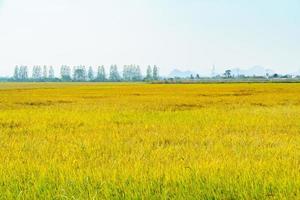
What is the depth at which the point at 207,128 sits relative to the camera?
1158cm

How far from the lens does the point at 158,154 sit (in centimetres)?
728

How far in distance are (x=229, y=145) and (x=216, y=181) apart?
3564 millimetres

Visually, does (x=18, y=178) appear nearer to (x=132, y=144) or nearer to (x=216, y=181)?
(x=216, y=181)

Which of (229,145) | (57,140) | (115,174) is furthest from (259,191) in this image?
(57,140)

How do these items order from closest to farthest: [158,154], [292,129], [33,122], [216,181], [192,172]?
1. [216,181]
2. [192,172]
3. [158,154]
4. [292,129]
5. [33,122]

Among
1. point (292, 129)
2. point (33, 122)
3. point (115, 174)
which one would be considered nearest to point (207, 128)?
point (292, 129)

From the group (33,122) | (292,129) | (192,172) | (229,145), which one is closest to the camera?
(192,172)

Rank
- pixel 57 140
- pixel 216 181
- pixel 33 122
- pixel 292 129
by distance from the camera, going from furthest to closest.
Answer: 1. pixel 33 122
2. pixel 292 129
3. pixel 57 140
4. pixel 216 181

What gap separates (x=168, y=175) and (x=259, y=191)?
3.65 feet

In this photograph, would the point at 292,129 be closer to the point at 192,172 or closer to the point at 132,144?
the point at 132,144

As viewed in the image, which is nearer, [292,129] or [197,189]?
[197,189]

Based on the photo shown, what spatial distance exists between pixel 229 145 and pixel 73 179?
4.03 metres

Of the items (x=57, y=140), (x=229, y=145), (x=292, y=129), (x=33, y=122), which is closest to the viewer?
(x=229, y=145)

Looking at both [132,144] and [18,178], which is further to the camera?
[132,144]
